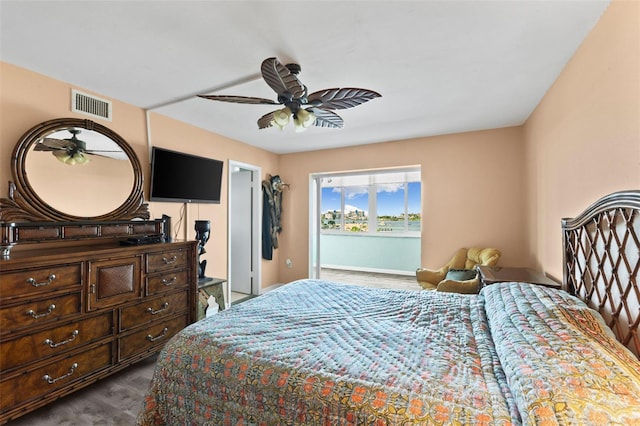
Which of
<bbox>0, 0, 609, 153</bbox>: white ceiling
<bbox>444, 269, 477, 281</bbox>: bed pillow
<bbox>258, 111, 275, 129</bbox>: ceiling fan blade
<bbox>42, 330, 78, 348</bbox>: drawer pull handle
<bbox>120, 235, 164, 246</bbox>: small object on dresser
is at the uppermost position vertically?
<bbox>0, 0, 609, 153</bbox>: white ceiling

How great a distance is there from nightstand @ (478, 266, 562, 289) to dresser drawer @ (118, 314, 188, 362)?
9.42 ft

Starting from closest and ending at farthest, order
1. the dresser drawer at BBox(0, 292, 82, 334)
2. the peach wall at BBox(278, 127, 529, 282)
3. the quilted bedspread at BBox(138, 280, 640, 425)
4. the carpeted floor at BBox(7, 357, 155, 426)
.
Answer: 1. the quilted bedspread at BBox(138, 280, 640, 425)
2. the dresser drawer at BBox(0, 292, 82, 334)
3. the carpeted floor at BBox(7, 357, 155, 426)
4. the peach wall at BBox(278, 127, 529, 282)

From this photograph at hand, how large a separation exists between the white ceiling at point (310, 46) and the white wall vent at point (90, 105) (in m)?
0.07

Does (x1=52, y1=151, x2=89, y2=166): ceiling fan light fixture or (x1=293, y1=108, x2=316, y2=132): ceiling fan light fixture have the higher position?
(x1=293, y1=108, x2=316, y2=132): ceiling fan light fixture

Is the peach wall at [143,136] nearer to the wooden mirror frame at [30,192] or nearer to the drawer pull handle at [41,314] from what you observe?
the wooden mirror frame at [30,192]

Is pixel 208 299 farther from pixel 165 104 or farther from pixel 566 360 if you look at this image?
pixel 566 360

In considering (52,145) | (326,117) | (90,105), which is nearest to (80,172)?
(52,145)

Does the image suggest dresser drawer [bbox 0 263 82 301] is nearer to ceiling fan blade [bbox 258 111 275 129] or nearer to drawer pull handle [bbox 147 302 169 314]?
drawer pull handle [bbox 147 302 169 314]

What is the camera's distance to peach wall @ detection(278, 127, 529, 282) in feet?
11.5

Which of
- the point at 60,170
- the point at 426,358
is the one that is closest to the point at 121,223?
the point at 60,170

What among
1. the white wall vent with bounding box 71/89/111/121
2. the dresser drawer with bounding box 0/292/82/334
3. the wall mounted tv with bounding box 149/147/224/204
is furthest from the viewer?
the wall mounted tv with bounding box 149/147/224/204

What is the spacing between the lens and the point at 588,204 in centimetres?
175

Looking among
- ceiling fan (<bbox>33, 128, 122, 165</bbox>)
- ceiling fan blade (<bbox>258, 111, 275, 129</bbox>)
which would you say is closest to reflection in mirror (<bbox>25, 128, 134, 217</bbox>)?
ceiling fan (<bbox>33, 128, 122, 165</bbox>)

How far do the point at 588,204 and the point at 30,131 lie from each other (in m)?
3.96
